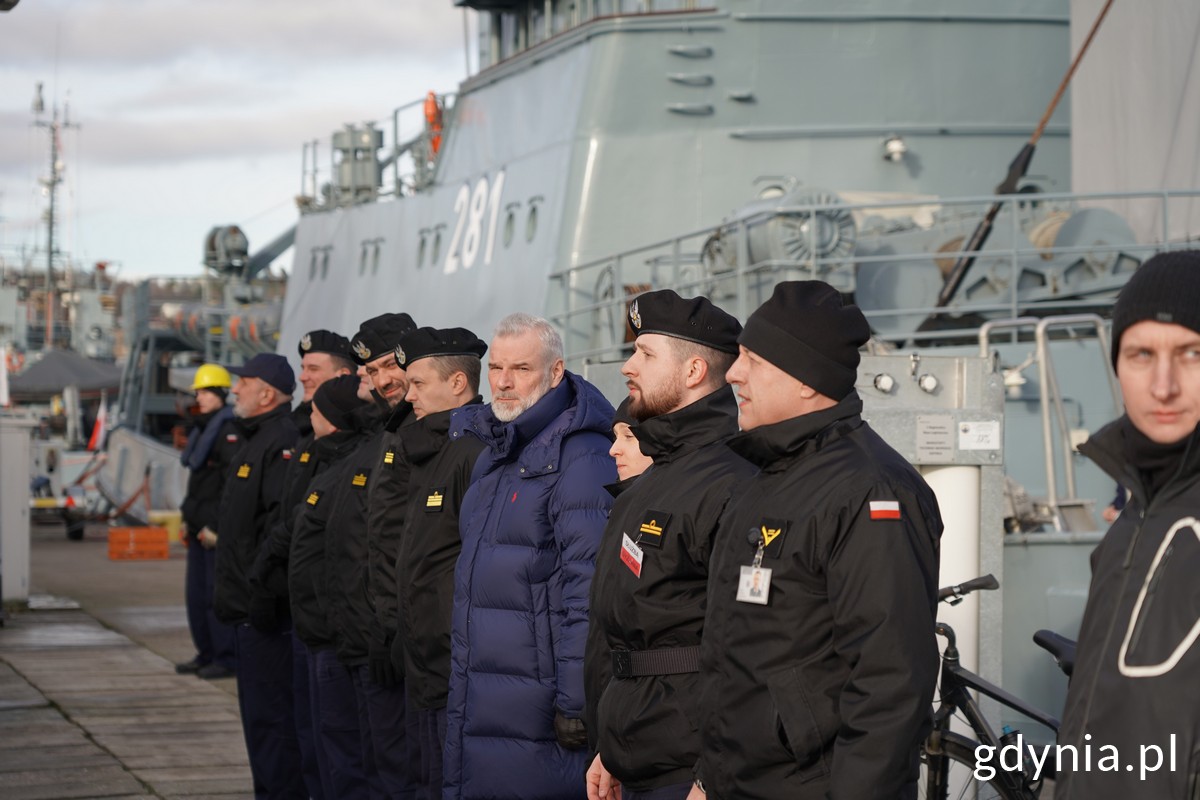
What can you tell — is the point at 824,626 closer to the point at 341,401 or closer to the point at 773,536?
the point at 773,536

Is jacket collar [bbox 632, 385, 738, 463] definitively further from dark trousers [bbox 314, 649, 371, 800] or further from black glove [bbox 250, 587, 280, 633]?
black glove [bbox 250, 587, 280, 633]

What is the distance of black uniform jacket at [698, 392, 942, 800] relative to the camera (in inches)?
120

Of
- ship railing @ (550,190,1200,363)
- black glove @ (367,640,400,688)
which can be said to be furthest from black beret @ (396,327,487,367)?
ship railing @ (550,190,1200,363)

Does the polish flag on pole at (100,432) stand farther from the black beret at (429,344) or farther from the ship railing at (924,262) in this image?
the black beret at (429,344)

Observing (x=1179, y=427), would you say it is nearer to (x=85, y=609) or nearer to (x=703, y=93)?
(x=703, y=93)

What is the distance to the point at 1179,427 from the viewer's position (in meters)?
2.47

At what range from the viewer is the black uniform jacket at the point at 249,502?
26.6 feet

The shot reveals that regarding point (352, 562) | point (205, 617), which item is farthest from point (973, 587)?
point (205, 617)

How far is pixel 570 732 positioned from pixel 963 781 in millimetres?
1223

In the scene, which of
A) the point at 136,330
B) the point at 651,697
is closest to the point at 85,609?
the point at 651,697

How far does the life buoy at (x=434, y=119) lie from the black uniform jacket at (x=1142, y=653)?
15389 millimetres

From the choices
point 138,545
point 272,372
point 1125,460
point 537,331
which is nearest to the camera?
point 1125,460

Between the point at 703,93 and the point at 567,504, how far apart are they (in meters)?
9.12

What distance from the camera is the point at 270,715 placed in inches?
290
